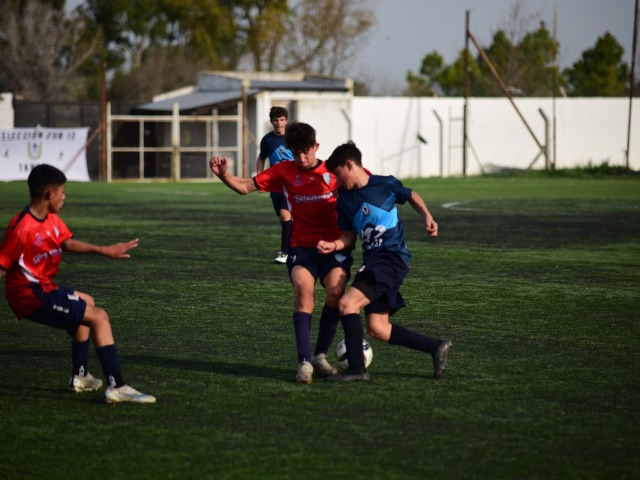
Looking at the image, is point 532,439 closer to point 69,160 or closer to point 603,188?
point 603,188

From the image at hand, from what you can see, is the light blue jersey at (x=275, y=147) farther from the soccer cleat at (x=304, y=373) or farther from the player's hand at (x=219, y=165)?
the soccer cleat at (x=304, y=373)

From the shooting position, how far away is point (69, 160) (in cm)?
3406

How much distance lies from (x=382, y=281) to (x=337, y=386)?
706 mm

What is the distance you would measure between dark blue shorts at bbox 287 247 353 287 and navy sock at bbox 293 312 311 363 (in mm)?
308

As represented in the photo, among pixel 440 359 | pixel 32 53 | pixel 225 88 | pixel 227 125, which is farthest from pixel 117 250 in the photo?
pixel 32 53

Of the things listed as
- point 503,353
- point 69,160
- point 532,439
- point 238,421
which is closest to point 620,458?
point 532,439

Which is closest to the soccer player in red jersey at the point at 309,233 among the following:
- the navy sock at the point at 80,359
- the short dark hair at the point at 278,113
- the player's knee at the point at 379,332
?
the player's knee at the point at 379,332

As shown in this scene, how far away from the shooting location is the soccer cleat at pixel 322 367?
6.66 meters

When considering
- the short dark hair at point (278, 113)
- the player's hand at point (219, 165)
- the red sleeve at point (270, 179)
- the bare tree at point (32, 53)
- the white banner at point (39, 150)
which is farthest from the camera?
the bare tree at point (32, 53)

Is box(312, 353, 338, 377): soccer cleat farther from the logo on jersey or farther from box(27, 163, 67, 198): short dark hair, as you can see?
the logo on jersey

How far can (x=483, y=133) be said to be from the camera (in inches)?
1628

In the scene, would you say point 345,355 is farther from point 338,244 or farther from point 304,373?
point 338,244

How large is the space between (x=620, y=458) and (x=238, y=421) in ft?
6.36

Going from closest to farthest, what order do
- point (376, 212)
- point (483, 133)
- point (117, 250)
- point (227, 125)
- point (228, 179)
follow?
point (117, 250) → point (376, 212) → point (228, 179) → point (227, 125) → point (483, 133)
